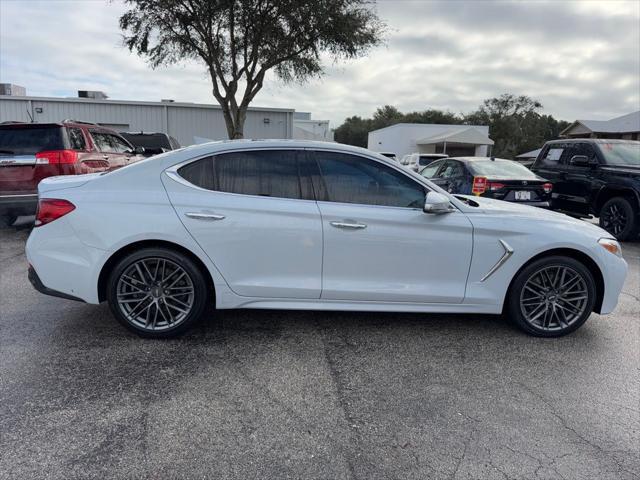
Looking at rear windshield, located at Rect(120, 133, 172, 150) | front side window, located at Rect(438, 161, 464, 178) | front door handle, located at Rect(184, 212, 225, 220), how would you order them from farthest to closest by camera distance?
rear windshield, located at Rect(120, 133, 172, 150)
front side window, located at Rect(438, 161, 464, 178)
front door handle, located at Rect(184, 212, 225, 220)

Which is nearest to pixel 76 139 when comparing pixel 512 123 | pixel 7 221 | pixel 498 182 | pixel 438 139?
pixel 7 221

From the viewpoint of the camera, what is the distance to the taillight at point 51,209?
3543 millimetres

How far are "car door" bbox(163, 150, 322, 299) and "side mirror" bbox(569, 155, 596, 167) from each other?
25.2ft

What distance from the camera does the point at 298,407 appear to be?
2.83 metres

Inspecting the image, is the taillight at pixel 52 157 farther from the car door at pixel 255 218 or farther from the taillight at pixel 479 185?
the taillight at pixel 479 185

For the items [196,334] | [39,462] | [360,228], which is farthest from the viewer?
[196,334]

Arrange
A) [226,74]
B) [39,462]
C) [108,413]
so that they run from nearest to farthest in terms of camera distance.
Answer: [39,462]
[108,413]
[226,74]

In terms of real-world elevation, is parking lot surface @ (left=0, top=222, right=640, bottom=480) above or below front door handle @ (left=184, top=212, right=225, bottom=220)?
below

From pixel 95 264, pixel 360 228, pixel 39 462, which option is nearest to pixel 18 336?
pixel 95 264

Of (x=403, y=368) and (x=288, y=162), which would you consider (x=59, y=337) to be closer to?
(x=288, y=162)

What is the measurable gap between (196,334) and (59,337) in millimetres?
1116

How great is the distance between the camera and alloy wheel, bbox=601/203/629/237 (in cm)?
842

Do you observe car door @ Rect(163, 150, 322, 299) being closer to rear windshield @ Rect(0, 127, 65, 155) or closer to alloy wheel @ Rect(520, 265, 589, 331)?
alloy wheel @ Rect(520, 265, 589, 331)

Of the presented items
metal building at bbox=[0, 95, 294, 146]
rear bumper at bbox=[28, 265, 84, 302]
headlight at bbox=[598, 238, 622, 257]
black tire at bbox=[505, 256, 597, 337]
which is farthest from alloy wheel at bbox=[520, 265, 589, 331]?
metal building at bbox=[0, 95, 294, 146]
